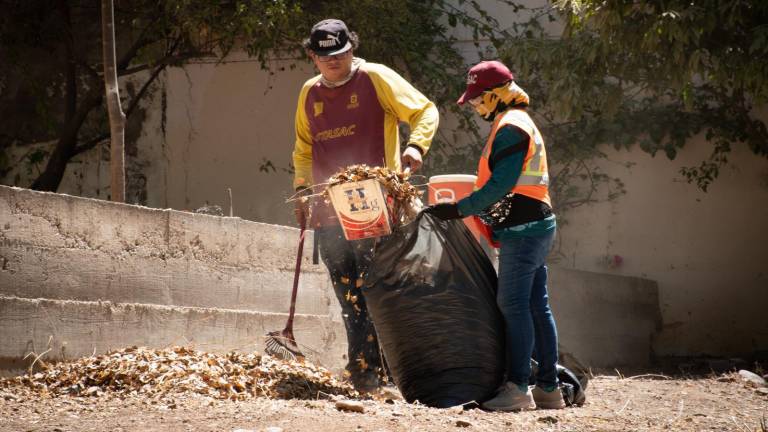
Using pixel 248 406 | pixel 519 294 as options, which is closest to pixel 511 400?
pixel 519 294

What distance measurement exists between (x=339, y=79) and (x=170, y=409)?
1.81 m

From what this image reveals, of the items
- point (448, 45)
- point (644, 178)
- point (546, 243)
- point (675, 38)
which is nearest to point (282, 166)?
point (448, 45)

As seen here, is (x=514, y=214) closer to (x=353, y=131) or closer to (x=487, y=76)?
(x=487, y=76)

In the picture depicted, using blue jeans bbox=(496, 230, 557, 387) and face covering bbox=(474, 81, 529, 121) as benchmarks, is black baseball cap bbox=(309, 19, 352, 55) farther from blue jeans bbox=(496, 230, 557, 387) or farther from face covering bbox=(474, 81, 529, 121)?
blue jeans bbox=(496, 230, 557, 387)

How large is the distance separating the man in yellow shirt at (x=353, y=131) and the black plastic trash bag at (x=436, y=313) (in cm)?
45

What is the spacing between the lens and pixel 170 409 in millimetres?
4211

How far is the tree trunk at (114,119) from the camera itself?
615cm

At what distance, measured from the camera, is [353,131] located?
5.18m

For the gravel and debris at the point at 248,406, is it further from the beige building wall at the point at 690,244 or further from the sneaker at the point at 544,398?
the beige building wall at the point at 690,244

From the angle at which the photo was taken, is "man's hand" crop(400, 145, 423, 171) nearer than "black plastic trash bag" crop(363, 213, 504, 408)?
No

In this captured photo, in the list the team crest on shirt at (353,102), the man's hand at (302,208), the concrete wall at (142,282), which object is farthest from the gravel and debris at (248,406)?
the team crest on shirt at (353,102)

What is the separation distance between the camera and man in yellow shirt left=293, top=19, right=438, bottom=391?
16.8 feet

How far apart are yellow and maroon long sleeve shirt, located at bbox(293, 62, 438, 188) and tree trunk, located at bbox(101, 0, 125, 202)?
144 centimetres

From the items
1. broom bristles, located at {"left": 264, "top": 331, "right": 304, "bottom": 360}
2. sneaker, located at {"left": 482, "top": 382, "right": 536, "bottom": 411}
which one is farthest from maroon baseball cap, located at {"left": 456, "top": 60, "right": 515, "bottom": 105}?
broom bristles, located at {"left": 264, "top": 331, "right": 304, "bottom": 360}
